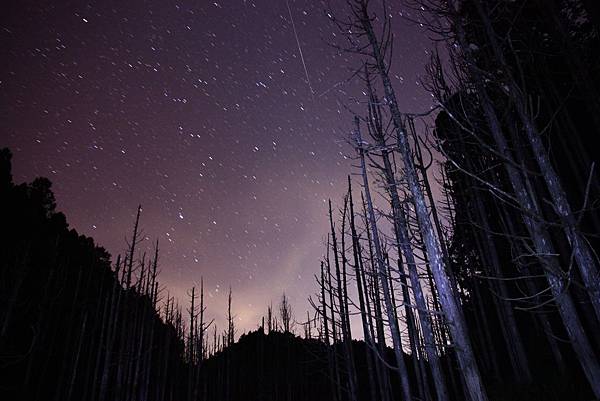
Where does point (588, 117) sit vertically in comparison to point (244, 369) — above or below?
above

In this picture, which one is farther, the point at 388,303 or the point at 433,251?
the point at 388,303

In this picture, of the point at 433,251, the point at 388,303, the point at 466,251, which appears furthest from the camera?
the point at 466,251

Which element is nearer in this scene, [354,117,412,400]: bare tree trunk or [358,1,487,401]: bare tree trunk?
[358,1,487,401]: bare tree trunk

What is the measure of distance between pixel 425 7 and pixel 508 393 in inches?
401

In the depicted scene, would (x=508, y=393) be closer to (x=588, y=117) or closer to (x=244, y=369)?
(x=588, y=117)

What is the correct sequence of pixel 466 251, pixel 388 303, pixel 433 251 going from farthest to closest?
pixel 466 251 → pixel 388 303 → pixel 433 251

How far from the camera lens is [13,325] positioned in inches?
684

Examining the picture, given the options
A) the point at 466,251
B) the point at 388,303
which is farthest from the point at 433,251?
the point at 466,251

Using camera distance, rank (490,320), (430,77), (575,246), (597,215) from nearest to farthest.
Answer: (575,246), (430,77), (597,215), (490,320)

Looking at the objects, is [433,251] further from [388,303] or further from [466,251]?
[466,251]

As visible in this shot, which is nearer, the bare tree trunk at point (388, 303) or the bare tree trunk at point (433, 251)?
the bare tree trunk at point (433, 251)

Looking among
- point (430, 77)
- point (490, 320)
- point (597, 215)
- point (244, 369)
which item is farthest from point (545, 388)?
point (244, 369)

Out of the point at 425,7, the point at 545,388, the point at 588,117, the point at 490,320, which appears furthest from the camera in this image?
the point at 490,320

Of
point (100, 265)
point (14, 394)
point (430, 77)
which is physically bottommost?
point (14, 394)
